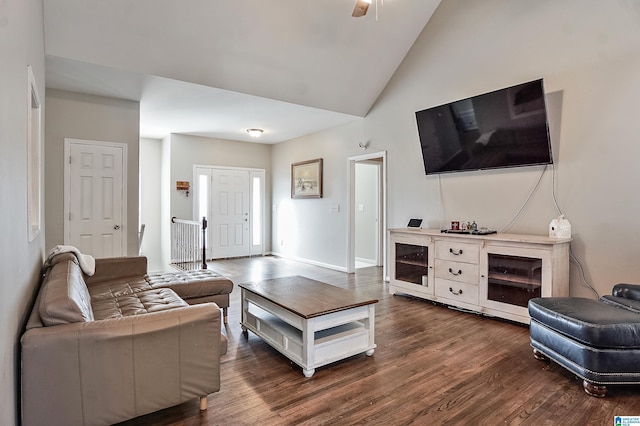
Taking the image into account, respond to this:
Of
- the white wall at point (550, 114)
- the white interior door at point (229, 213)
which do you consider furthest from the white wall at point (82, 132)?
the white wall at point (550, 114)

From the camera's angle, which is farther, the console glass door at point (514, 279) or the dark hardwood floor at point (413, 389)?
the console glass door at point (514, 279)

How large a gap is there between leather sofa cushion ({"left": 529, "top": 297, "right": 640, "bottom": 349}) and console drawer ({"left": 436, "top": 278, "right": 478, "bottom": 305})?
1.14m

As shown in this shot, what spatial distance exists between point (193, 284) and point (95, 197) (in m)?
2.45

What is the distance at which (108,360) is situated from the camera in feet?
5.37

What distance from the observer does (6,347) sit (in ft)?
4.32

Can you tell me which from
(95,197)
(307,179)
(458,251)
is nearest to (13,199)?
(95,197)

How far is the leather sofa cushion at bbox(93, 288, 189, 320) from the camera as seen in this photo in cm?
236

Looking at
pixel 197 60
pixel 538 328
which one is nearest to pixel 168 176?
pixel 197 60

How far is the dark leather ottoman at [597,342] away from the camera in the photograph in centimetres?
209

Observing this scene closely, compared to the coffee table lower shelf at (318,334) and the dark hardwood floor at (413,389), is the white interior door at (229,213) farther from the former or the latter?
the coffee table lower shelf at (318,334)

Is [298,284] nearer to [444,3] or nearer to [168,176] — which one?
[444,3]

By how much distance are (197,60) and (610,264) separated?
15.7 ft

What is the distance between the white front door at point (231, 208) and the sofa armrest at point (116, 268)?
12.0 ft

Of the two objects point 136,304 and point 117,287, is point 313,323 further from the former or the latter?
point 117,287
